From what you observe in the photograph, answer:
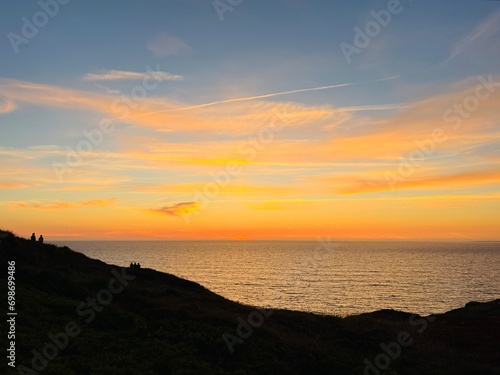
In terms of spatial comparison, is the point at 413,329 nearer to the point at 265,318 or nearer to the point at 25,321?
the point at 265,318

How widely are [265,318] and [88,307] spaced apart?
16653 millimetres

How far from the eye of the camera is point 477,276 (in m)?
150

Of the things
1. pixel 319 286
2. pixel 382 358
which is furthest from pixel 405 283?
pixel 382 358

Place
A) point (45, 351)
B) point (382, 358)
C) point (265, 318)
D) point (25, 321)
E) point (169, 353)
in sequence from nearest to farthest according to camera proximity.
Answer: point (45, 351) → point (169, 353) → point (25, 321) → point (382, 358) → point (265, 318)

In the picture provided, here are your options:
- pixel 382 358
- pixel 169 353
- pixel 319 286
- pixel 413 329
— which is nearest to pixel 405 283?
pixel 319 286

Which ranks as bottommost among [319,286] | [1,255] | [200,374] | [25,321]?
[319,286]

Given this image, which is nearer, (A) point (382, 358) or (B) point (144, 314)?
(A) point (382, 358)

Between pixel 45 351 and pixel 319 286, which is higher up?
pixel 45 351

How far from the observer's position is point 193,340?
79.2 feet

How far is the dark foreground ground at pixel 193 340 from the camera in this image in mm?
19312

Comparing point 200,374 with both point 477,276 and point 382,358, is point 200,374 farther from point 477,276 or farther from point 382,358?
point 477,276

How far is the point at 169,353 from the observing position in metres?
20.9

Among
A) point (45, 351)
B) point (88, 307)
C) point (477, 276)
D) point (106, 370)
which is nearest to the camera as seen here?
point (106, 370)

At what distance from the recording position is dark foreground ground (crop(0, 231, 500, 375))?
63.4ft
